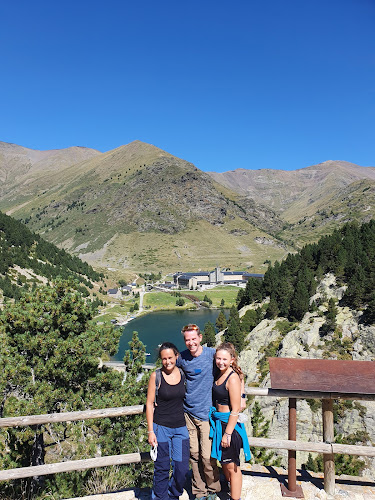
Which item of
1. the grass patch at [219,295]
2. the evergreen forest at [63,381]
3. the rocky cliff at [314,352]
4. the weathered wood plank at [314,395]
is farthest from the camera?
the grass patch at [219,295]

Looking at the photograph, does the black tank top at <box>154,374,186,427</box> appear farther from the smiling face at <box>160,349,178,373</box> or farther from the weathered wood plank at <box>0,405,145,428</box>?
the weathered wood plank at <box>0,405,145,428</box>

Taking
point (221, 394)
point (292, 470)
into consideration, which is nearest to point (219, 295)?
point (292, 470)

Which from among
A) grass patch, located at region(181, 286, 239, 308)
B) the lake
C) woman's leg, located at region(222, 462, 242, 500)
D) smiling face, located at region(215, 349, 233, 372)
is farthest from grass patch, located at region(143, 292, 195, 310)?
smiling face, located at region(215, 349, 233, 372)

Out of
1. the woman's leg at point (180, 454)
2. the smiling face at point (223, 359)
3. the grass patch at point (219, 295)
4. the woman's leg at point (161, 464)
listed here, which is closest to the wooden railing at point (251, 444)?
the woman's leg at point (161, 464)

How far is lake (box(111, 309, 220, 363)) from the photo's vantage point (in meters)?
78.3

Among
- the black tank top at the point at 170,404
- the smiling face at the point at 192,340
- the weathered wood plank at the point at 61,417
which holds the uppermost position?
the smiling face at the point at 192,340

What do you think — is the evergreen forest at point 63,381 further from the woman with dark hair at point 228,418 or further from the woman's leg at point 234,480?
the woman with dark hair at point 228,418

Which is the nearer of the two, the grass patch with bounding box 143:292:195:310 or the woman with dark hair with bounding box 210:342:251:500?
the woman with dark hair with bounding box 210:342:251:500

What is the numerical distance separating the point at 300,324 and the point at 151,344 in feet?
139

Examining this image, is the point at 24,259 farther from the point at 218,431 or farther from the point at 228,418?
the point at 228,418

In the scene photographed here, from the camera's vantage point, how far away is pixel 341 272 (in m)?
50.8

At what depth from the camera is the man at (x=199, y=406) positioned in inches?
229

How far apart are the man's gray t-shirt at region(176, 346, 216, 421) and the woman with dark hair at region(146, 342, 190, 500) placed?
134mm

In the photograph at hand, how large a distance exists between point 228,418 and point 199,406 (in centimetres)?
54
